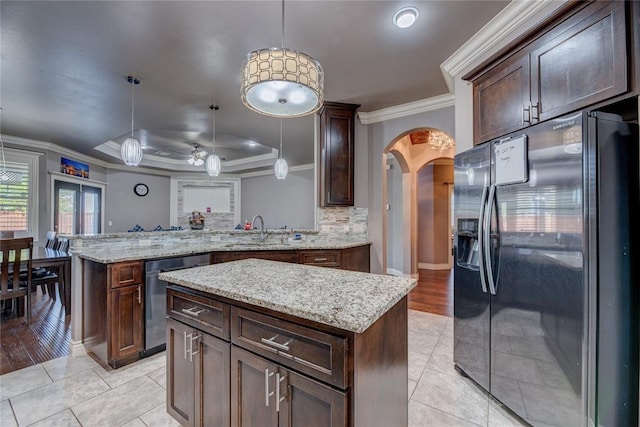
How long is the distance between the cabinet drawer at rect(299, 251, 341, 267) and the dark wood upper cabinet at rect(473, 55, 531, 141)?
1894 millimetres

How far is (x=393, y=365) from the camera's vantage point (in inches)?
46.6

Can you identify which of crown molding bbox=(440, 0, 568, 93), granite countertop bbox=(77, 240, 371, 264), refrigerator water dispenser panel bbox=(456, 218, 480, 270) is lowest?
granite countertop bbox=(77, 240, 371, 264)

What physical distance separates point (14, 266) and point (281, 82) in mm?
3637

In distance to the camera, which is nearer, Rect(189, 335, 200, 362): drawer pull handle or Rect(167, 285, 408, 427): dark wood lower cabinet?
Rect(167, 285, 408, 427): dark wood lower cabinet

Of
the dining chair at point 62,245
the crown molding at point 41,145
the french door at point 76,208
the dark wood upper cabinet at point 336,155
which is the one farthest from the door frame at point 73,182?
the dark wood upper cabinet at point 336,155

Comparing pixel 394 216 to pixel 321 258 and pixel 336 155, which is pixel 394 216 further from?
pixel 321 258

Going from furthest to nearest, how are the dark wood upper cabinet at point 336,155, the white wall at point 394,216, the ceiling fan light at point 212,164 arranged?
the white wall at point 394,216 < the ceiling fan light at point 212,164 < the dark wood upper cabinet at point 336,155

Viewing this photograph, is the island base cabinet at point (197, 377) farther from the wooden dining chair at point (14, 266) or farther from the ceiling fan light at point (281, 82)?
the wooden dining chair at point (14, 266)

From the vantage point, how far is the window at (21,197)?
4770 mm

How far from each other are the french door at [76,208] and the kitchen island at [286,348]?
622 cm

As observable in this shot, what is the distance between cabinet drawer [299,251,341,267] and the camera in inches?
126

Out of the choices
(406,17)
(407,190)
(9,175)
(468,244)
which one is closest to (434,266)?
(407,190)

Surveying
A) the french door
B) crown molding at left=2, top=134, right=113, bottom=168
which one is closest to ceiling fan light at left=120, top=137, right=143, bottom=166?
crown molding at left=2, top=134, right=113, bottom=168

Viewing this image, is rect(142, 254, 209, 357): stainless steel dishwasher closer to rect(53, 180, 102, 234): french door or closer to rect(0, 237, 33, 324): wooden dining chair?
rect(0, 237, 33, 324): wooden dining chair
